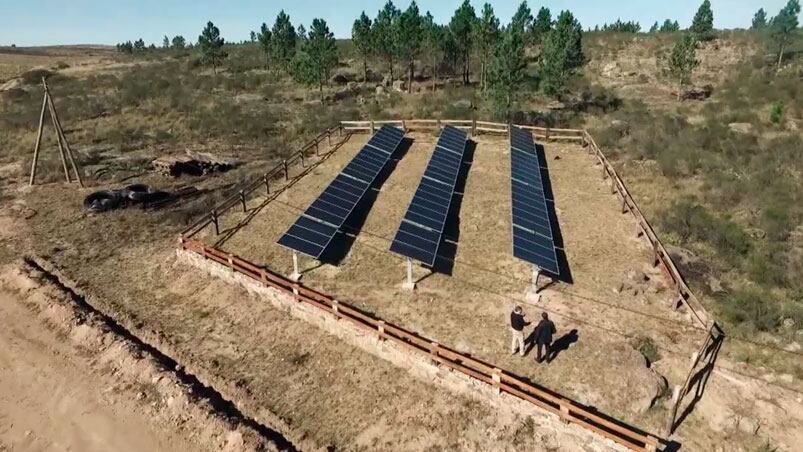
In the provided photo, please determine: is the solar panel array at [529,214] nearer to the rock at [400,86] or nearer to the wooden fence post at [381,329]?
the wooden fence post at [381,329]

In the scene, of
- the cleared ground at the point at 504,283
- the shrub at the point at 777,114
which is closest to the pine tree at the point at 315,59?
the cleared ground at the point at 504,283

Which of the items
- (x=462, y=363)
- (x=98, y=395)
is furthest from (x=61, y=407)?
(x=462, y=363)

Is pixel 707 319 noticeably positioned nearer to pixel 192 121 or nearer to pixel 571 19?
pixel 192 121

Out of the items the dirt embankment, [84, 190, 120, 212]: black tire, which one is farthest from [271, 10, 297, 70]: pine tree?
the dirt embankment

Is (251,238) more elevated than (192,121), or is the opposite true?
(192,121)

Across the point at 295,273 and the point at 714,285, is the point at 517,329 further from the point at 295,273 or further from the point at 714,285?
the point at 714,285

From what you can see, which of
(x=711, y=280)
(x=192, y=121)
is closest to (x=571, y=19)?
(x=192, y=121)
